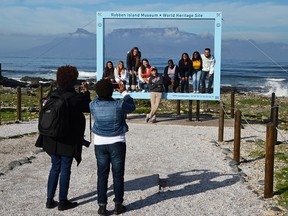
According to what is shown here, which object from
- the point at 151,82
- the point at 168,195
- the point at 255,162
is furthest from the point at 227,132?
the point at 168,195

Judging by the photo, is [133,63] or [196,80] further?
[133,63]

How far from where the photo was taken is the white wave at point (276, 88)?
40.2 metres

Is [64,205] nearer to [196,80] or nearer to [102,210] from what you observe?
[102,210]

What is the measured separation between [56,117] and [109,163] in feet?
2.81

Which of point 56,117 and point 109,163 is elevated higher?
point 56,117

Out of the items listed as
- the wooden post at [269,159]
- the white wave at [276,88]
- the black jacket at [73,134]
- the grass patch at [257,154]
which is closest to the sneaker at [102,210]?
the black jacket at [73,134]

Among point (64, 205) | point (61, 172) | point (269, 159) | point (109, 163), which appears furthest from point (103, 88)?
point (269, 159)

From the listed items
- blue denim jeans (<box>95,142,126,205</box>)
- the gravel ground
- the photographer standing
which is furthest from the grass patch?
the photographer standing

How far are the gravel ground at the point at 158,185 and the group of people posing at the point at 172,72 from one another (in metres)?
4.06

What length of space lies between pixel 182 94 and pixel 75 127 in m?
9.02

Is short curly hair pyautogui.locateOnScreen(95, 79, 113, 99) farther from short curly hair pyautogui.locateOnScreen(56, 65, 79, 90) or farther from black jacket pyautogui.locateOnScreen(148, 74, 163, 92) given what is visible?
black jacket pyautogui.locateOnScreen(148, 74, 163, 92)

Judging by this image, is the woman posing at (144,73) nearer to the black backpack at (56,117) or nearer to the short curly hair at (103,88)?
the black backpack at (56,117)

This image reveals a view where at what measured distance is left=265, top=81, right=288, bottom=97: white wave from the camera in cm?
4025

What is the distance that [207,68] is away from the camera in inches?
583
